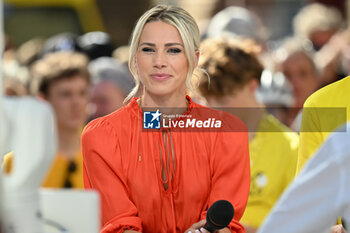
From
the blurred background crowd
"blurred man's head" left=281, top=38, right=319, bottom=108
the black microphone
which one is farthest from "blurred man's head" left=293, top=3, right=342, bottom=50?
the black microphone

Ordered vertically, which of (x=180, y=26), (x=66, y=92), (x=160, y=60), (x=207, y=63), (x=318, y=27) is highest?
(x=180, y=26)

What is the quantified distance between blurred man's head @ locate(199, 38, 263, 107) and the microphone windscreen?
1314mm

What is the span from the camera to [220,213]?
98.3 inches

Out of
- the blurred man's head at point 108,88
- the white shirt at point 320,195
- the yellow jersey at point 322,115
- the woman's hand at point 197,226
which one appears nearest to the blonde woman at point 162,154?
the woman's hand at point 197,226

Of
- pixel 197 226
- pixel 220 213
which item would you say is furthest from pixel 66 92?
pixel 220 213

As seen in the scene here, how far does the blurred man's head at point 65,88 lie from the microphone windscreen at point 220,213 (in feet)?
7.19

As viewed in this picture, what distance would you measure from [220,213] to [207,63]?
1408mm

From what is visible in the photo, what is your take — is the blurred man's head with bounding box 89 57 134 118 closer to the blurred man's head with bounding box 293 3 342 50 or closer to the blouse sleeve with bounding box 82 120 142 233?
the blouse sleeve with bounding box 82 120 142 233

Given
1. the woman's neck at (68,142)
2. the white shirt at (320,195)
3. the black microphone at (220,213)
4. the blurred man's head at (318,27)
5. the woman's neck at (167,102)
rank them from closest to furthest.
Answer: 1. the white shirt at (320,195)
2. the black microphone at (220,213)
3. the woman's neck at (167,102)
4. the woman's neck at (68,142)
5. the blurred man's head at (318,27)

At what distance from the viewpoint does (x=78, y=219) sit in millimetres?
2129

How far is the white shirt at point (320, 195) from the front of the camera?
1.89m

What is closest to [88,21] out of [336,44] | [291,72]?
[336,44]

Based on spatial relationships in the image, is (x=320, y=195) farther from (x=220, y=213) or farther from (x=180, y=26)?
(x=180, y=26)

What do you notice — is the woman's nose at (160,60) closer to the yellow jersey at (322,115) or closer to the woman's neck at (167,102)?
the woman's neck at (167,102)
